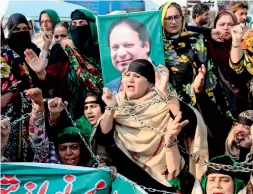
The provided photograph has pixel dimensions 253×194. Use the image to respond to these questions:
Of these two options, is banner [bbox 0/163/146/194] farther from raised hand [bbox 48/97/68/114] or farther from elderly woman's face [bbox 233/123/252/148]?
elderly woman's face [bbox 233/123/252/148]

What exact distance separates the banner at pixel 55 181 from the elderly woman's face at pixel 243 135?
Result: 644mm

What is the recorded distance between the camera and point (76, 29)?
135 inches

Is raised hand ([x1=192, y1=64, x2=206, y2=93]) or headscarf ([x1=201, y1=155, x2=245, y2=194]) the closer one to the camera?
headscarf ([x1=201, y1=155, x2=245, y2=194])

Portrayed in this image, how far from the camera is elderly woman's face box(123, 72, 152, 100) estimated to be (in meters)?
3.02

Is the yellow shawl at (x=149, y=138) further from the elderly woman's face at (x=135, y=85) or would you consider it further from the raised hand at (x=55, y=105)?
the raised hand at (x=55, y=105)

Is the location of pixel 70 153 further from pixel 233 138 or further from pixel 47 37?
pixel 233 138

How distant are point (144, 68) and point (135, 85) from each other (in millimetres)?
94

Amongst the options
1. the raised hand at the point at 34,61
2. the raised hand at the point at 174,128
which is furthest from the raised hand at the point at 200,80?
the raised hand at the point at 34,61

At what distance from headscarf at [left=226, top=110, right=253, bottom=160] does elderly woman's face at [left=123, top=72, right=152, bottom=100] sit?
0.54 metres

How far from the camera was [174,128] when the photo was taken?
284 centimetres

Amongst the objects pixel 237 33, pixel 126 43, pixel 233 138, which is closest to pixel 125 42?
pixel 126 43

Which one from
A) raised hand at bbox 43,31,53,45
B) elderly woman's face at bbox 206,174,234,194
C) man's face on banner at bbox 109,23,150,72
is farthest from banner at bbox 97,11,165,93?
elderly woman's face at bbox 206,174,234,194

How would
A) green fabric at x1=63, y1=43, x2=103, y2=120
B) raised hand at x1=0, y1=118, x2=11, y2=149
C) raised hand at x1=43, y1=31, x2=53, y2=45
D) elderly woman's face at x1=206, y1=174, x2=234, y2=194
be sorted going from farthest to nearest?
1. raised hand at x1=43, y1=31, x2=53, y2=45
2. green fabric at x1=63, y1=43, x2=103, y2=120
3. elderly woman's face at x1=206, y1=174, x2=234, y2=194
4. raised hand at x1=0, y1=118, x2=11, y2=149

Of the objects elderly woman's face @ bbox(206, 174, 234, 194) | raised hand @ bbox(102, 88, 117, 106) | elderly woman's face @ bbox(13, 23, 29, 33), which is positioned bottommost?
elderly woman's face @ bbox(206, 174, 234, 194)
